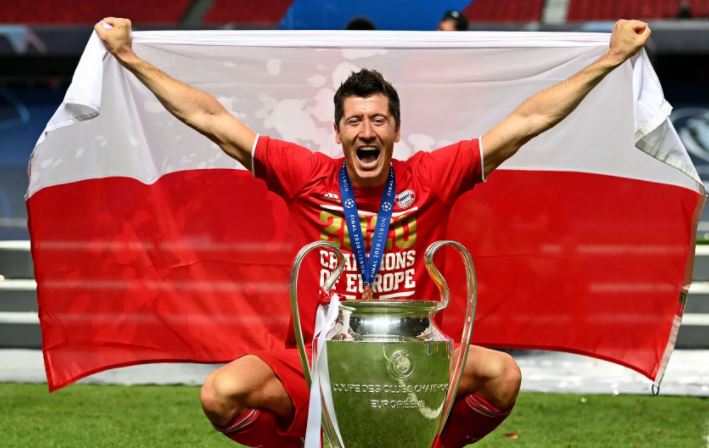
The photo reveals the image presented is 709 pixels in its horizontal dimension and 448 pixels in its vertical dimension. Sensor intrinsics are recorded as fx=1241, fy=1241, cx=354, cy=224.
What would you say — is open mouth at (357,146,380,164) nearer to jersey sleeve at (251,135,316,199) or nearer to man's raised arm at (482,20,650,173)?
jersey sleeve at (251,135,316,199)

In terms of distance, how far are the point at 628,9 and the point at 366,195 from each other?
16.2 metres

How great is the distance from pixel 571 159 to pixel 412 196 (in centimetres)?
128

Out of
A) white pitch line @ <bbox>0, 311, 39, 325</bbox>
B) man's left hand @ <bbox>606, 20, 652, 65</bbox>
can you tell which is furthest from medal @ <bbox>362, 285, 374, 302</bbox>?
white pitch line @ <bbox>0, 311, 39, 325</bbox>

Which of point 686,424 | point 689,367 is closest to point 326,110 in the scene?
point 686,424

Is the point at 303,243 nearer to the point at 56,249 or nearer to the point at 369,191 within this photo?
the point at 369,191

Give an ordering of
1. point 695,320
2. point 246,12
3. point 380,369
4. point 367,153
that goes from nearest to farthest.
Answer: point 380,369, point 367,153, point 695,320, point 246,12

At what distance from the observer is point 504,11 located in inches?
765

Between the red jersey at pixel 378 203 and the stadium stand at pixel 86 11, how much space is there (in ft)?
55.1

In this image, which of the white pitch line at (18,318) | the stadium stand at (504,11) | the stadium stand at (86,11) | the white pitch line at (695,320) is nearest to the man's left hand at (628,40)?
the white pitch line at (695,320)

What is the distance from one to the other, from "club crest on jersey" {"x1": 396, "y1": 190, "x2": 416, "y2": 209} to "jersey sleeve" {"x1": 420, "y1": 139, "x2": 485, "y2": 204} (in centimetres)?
8

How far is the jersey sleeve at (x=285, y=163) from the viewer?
3.89 metres

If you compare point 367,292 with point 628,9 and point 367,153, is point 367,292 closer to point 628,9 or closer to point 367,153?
point 367,153

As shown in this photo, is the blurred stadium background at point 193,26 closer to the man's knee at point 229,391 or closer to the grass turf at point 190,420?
the grass turf at point 190,420

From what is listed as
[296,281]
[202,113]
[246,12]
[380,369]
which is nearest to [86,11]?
[246,12]
